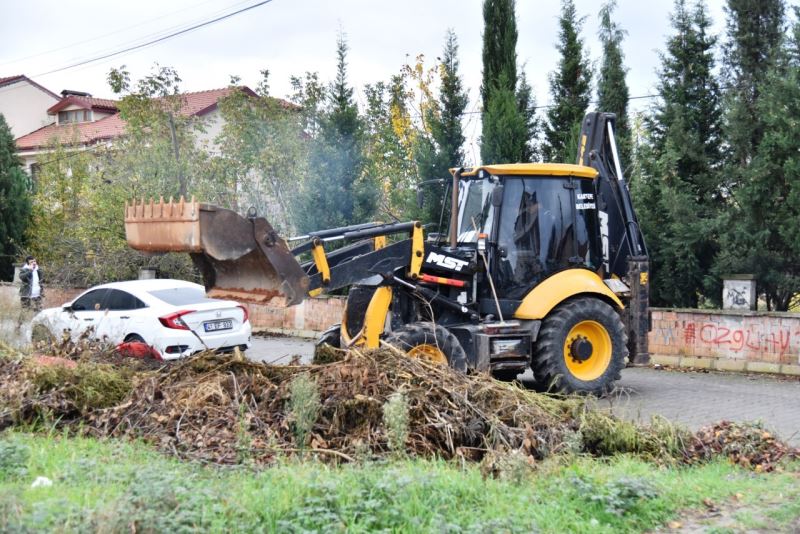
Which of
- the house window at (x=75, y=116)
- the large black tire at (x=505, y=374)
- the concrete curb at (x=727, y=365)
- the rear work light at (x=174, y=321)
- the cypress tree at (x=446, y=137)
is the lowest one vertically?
the concrete curb at (x=727, y=365)

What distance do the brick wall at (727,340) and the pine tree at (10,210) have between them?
970 inches

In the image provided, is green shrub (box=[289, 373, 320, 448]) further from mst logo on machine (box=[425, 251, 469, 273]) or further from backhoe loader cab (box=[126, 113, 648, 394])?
mst logo on machine (box=[425, 251, 469, 273])

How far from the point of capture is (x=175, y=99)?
28.4m

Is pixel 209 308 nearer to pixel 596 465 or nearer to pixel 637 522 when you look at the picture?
pixel 596 465

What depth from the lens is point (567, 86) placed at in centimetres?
2167

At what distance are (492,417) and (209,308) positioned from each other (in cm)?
741

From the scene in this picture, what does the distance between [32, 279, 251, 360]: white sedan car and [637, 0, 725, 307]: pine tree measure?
8225mm

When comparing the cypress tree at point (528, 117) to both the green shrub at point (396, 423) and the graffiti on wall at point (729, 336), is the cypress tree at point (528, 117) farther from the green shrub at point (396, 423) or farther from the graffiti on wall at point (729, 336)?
the green shrub at point (396, 423)

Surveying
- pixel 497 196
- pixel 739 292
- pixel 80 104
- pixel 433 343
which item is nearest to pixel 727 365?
pixel 739 292

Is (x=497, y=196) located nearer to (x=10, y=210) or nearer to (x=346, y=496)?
(x=346, y=496)

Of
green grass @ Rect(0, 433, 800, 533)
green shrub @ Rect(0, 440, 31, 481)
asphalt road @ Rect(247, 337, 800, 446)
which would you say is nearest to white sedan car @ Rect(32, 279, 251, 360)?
asphalt road @ Rect(247, 337, 800, 446)

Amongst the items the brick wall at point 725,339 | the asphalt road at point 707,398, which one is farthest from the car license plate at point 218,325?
the asphalt road at point 707,398

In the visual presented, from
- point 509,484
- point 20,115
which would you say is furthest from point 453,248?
point 20,115

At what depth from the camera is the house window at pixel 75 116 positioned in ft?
176
